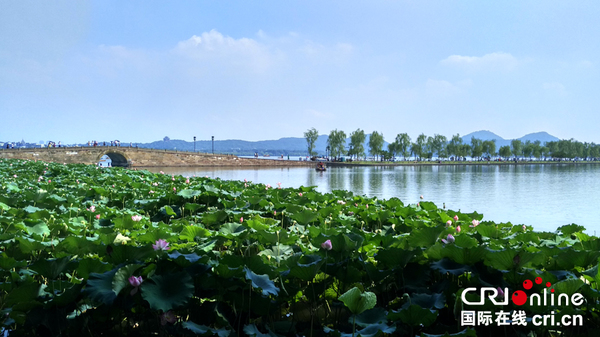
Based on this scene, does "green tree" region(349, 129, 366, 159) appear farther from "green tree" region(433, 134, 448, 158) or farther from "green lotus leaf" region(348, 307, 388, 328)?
"green lotus leaf" region(348, 307, 388, 328)

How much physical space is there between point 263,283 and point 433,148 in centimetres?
10821

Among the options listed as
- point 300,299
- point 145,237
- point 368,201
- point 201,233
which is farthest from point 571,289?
point 368,201

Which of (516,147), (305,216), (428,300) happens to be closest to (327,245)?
(428,300)

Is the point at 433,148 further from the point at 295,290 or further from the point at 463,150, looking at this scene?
the point at 295,290

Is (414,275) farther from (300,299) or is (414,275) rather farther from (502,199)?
(502,199)

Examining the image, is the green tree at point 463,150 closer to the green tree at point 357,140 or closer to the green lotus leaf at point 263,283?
the green tree at point 357,140

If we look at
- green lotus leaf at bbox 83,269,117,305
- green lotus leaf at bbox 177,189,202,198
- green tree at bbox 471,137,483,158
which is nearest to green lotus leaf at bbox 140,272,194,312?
green lotus leaf at bbox 83,269,117,305

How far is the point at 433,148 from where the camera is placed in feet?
340

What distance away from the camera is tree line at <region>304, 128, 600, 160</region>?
281ft

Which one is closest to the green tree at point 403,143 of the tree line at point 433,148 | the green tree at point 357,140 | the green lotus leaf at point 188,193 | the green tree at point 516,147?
the tree line at point 433,148

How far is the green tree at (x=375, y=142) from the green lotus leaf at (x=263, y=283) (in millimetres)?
85442

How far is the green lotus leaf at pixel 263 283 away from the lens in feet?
5.61

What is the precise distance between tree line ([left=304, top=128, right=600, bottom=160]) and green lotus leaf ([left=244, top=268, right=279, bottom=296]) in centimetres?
8278

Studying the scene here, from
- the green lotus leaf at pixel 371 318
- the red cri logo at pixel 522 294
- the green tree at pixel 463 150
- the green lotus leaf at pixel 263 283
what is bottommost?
the green lotus leaf at pixel 371 318
